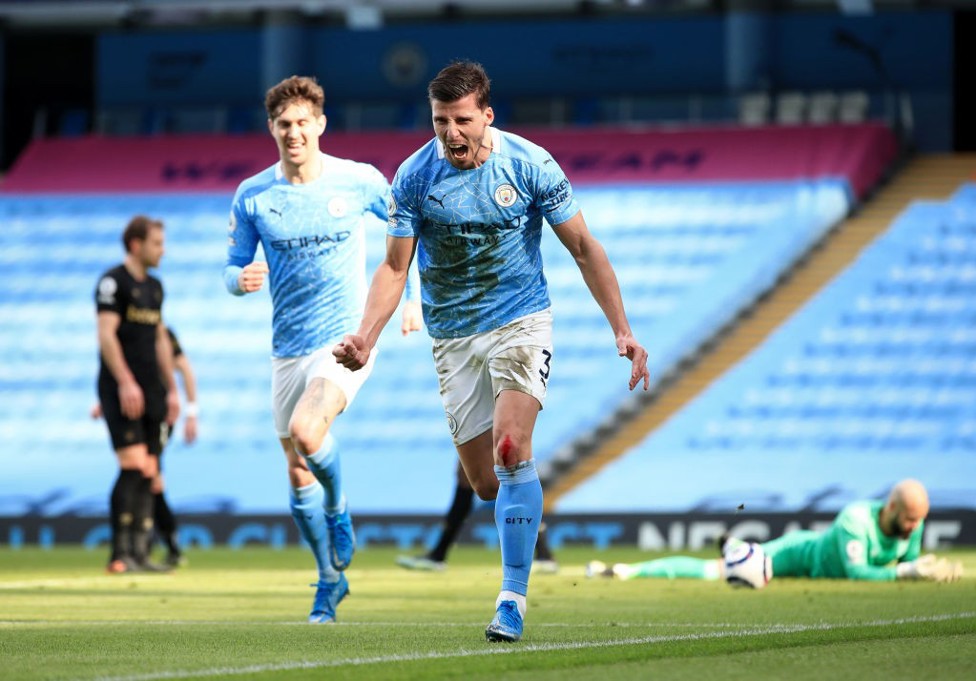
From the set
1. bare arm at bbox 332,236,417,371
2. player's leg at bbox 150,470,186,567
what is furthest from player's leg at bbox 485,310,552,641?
player's leg at bbox 150,470,186,567

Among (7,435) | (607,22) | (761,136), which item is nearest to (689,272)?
(761,136)

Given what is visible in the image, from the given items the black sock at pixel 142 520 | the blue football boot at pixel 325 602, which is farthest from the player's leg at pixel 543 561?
the blue football boot at pixel 325 602

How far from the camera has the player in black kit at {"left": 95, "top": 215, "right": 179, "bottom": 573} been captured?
1209cm

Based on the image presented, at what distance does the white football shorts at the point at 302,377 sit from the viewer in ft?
25.9

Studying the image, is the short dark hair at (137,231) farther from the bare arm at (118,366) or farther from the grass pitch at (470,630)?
the grass pitch at (470,630)

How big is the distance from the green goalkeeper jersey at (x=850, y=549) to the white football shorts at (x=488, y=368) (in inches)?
160

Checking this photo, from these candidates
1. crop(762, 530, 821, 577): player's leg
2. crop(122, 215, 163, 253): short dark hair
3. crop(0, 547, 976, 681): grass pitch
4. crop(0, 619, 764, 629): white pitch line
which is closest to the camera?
crop(0, 547, 976, 681): grass pitch

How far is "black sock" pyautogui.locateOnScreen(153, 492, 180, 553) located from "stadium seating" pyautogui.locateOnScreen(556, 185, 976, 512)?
22.1 feet

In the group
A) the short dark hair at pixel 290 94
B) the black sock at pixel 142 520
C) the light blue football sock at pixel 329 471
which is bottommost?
the black sock at pixel 142 520

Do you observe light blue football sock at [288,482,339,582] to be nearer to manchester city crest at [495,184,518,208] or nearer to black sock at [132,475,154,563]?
manchester city crest at [495,184,518,208]

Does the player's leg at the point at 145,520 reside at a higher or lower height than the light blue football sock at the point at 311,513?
lower

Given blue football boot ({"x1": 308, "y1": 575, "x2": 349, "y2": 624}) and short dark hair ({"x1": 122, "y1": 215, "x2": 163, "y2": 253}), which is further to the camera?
short dark hair ({"x1": 122, "y1": 215, "x2": 163, "y2": 253})

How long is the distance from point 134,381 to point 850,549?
5127 mm

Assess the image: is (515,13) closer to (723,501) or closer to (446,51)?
(446,51)
